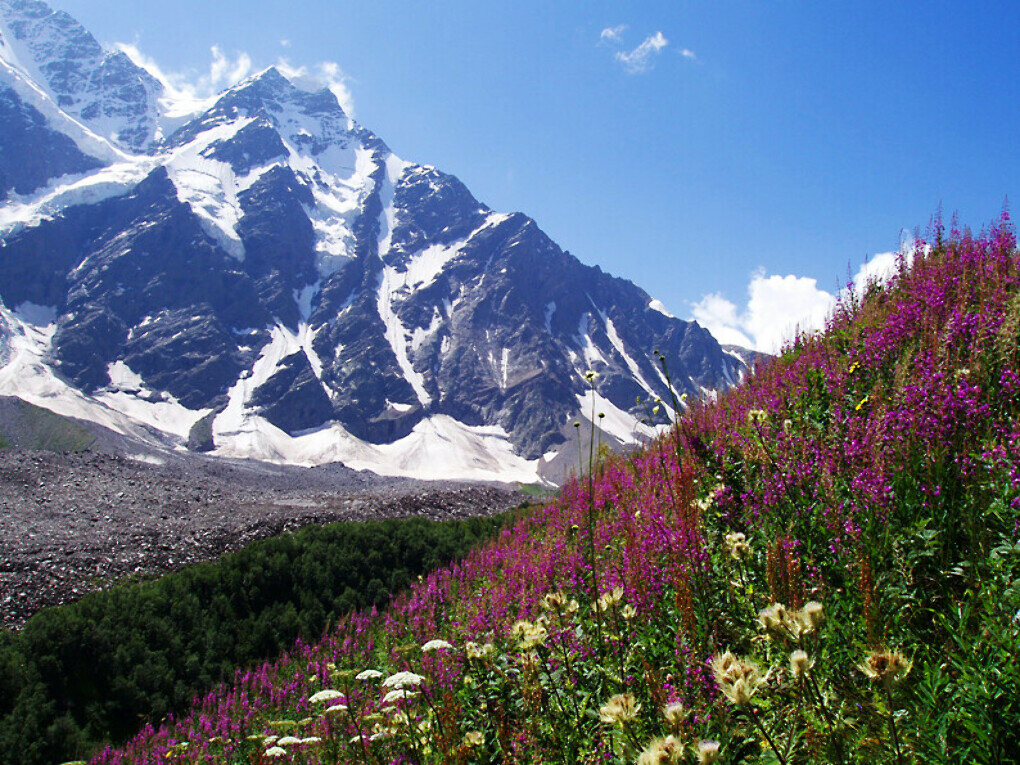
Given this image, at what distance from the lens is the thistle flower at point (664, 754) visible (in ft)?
4.47

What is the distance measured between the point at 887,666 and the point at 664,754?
581 mm

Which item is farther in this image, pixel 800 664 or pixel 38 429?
pixel 38 429

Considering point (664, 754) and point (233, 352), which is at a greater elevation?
point (233, 352)

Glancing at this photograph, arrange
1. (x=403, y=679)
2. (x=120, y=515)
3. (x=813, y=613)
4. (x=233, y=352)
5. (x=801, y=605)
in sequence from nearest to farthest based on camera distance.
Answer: (x=813, y=613) → (x=403, y=679) → (x=801, y=605) → (x=120, y=515) → (x=233, y=352)

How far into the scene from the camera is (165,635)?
1063 cm

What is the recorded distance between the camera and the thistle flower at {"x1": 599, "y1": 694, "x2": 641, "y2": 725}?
167 cm

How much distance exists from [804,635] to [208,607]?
13.3 metres

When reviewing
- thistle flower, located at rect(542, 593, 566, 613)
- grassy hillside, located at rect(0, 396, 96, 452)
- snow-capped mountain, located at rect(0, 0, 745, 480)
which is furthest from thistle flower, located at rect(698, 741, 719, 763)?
snow-capped mountain, located at rect(0, 0, 745, 480)

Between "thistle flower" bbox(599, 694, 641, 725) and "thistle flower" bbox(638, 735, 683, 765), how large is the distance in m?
0.21

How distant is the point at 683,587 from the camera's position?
2.04 meters

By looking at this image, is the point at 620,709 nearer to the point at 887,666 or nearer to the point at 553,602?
the point at 887,666

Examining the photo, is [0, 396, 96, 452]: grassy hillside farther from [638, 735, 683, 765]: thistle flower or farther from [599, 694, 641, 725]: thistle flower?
[638, 735, 683, 765]: thistle flower

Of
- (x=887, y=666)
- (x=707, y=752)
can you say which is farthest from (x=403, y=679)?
(x=887, y=666)

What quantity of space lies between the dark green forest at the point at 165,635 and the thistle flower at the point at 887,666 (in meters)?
10.7
